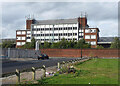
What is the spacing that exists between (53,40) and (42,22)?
47.9 ft

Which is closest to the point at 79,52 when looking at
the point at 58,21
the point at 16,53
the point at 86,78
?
the point at 16,53

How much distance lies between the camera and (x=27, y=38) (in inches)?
4584

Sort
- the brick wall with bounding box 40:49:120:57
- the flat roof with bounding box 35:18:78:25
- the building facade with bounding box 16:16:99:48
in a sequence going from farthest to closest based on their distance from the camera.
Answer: the flat roof with bounding box 35:18:78:25 < the building facade with bounding box 16:16:99:48 < the brick wall with bounding box 40:49:120:57

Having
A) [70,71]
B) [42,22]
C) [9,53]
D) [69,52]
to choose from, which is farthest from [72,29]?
[70,71]

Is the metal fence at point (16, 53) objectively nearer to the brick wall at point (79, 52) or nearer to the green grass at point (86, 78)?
the brick wall at point (79, 52)

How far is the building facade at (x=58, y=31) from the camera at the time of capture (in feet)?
353

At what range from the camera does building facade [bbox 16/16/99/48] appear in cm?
10750

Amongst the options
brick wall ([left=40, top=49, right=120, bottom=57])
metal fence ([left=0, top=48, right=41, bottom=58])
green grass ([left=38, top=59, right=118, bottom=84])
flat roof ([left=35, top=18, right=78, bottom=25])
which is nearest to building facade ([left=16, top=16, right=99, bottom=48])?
flat roof ([left=35, top=18, right=78, bottom=25])

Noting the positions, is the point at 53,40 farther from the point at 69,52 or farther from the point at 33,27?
the point at 69,52

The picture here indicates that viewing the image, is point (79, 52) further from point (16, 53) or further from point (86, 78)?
point (86, 78)

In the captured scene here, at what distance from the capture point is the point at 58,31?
111875mm

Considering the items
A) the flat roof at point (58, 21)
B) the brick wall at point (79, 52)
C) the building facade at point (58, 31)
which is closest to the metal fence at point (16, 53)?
the brick wall at point (79, 52)

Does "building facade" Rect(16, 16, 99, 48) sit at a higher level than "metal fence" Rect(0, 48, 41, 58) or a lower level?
higher

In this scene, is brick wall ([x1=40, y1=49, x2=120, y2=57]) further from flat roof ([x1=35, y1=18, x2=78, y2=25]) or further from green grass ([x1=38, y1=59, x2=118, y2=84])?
green grass ([x1=38, y1=59, x2=118, y2=84])
